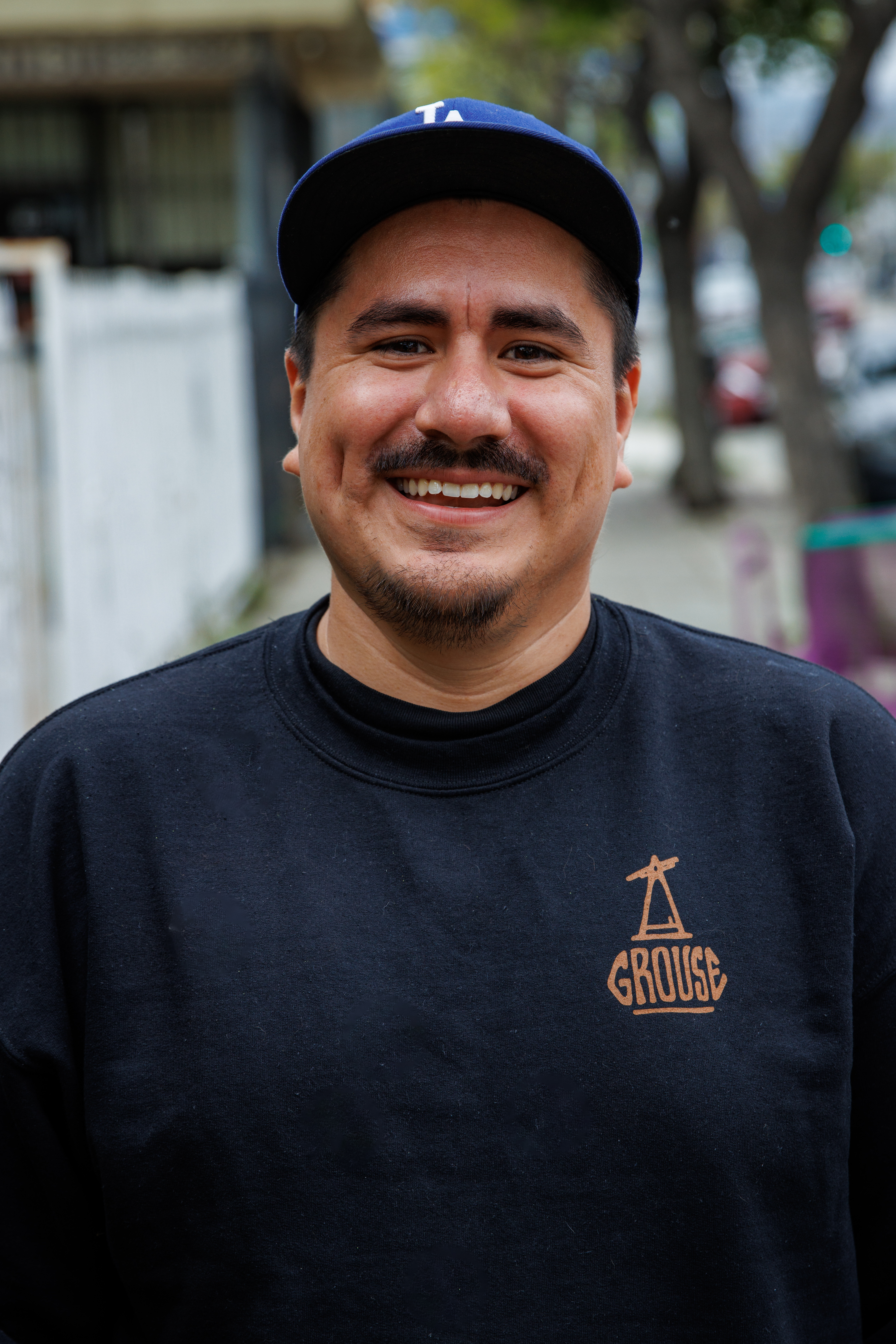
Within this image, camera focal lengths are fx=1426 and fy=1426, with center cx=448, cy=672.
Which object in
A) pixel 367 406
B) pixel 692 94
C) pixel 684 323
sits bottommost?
pixel 367 406

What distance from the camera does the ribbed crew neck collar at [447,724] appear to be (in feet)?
5.66

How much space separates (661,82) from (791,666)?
9341mm

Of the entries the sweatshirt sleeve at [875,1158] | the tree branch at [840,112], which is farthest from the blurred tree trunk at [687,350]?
the sweatshirt sleeve at [875,1158]

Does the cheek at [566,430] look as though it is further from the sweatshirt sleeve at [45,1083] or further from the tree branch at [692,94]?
the tree branch at [692,94]

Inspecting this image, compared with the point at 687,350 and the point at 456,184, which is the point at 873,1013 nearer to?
the point at 456,184

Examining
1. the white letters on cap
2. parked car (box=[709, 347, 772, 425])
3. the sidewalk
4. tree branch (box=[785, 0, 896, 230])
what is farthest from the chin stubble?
parked car (box=[709, 347, 772, 425])

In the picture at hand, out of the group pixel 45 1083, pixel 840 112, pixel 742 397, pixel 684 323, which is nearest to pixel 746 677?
pixel 45 1083

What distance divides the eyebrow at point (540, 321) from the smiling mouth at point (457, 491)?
0.62ft

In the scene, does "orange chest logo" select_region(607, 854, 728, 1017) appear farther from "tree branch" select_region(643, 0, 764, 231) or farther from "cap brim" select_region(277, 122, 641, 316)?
"tree branch" select_region(643, 0, 764, 231)

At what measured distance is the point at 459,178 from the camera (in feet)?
5.73

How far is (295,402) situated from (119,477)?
4887 millimetres

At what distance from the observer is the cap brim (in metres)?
1.72

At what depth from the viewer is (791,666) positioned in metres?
1.86

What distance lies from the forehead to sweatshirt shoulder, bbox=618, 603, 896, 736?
0.47 meters
